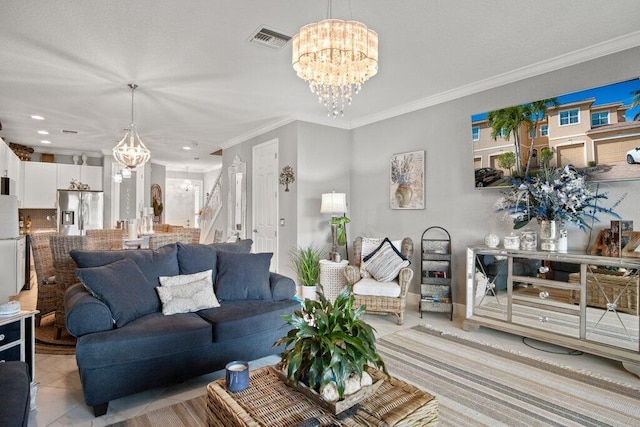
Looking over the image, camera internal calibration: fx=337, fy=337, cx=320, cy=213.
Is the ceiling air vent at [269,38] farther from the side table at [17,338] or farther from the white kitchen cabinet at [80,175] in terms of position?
the white kitchen cabinet at [80,175]

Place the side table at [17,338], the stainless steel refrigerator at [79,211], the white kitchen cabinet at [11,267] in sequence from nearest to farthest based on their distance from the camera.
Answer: the side table at [17,338]
the white kitchen cabinet at [11,267]
the stainless steel refrigerator at [79,211]

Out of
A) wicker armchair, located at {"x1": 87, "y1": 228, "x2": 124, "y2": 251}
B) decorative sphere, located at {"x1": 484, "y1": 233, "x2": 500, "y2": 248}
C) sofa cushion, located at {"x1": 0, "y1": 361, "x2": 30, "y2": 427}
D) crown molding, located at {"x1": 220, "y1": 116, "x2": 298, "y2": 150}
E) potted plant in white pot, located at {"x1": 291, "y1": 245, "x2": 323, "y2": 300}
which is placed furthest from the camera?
crown molding, located at {"x1": 220, "y1": 116, "x2": 298, "y2": 150}

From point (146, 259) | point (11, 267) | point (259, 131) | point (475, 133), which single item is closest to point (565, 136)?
point (475, 133)

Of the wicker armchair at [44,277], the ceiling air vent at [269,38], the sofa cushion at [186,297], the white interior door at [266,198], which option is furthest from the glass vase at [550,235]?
the wicker armchair at [44,277]

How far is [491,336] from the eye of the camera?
3508 mm

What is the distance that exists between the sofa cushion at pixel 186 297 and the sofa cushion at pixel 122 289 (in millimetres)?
101

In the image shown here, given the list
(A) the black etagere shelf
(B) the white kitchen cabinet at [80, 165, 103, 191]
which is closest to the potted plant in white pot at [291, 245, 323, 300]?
(A) the black etagere shelf

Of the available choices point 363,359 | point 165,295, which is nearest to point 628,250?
point 363,359

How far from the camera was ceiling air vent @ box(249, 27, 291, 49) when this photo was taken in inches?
113

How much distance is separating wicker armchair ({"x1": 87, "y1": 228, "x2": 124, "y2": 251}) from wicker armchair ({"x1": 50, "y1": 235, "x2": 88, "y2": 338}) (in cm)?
44

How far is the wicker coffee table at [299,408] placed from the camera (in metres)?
1.41

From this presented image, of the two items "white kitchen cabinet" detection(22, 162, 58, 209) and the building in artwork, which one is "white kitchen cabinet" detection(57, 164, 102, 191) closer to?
"white kitchen cabinet" detection(22, 162, 58, 209)

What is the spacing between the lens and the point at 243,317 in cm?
264

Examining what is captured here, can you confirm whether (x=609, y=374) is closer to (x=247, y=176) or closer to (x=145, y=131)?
(x=247, y=176)
